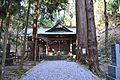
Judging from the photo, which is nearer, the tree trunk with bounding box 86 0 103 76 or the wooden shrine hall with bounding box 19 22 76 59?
the tree trunk with bounding box 86 0 103 76

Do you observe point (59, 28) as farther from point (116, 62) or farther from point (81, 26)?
point (116, 62)

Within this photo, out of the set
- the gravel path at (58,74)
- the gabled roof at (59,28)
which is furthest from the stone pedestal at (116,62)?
the gabled roof at (59,28)

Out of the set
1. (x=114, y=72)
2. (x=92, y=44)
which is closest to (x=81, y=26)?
(x=92, y=44)

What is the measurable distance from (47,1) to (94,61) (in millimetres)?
14167

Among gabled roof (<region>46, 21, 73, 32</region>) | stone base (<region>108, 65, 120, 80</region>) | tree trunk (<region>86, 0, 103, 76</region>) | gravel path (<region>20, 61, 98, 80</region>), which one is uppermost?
gabled roof (<region>46, 21, 73, 32</region>)

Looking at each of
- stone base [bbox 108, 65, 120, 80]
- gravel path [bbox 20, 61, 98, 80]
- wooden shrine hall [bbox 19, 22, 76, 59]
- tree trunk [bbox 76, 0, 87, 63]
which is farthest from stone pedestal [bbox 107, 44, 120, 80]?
wooden shrine hall [bbox 19, 22, 76, 59]

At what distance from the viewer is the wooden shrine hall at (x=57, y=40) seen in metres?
38.0

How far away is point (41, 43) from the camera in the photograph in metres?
39.8

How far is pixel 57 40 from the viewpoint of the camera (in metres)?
39.0

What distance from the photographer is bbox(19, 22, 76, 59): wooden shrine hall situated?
1496 inches

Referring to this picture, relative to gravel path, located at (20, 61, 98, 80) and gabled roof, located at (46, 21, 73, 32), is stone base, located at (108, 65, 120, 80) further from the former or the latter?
gabled roof, located at (46, 21, 73, 32)

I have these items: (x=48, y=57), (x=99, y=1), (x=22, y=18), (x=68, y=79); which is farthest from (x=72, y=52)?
(x=68, y=79)

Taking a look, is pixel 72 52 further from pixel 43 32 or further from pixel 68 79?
pixel 68 79

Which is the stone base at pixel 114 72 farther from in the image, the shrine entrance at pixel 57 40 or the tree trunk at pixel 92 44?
the shrine entrance at pixel 57 40
